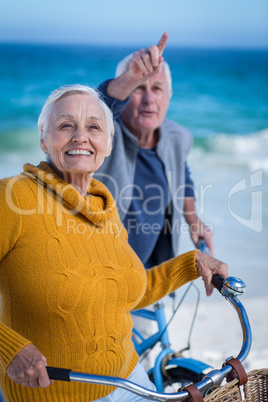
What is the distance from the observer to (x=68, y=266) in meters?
1.24

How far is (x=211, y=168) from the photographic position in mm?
9500

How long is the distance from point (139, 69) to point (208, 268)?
72 cm

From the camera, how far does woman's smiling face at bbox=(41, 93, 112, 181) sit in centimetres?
135

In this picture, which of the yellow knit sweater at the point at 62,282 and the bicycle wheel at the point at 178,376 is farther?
the bicycle wheel at the point at 178,376

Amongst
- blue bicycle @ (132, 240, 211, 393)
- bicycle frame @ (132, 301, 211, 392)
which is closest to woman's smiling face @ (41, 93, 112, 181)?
blue bicycle @ (132, 240, 211, 393)

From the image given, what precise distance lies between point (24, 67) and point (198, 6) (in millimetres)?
5355

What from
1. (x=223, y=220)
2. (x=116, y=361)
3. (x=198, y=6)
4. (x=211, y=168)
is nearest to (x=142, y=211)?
(x=116, y=361)

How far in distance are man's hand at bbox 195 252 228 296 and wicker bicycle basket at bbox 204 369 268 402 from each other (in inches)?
10.7

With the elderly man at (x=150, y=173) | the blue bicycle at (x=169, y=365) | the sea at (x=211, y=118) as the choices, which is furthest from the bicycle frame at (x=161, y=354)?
the sea at (x=211, y=118)

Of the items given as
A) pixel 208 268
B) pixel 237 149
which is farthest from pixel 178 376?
pixel 237 149

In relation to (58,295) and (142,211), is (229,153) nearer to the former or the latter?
(142,211)

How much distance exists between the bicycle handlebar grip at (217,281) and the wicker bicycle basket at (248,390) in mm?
233

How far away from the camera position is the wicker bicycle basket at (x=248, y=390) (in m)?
1.12

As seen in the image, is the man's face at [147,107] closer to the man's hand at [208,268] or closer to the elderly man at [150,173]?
A: the elderly man at [150,173]
